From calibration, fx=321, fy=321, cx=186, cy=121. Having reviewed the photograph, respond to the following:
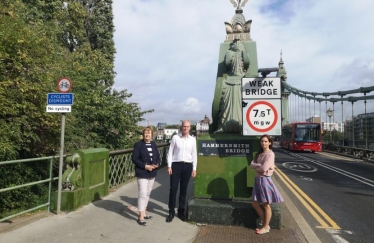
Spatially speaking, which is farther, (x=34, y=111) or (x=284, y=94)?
(x=284, y=94)

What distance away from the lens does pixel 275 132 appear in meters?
5.14

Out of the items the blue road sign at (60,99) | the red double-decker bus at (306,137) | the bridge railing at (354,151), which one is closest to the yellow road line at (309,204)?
the blue road sign at (60,99)

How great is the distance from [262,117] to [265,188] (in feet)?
3.82

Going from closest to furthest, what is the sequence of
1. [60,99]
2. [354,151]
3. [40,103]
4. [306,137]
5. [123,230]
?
[123,230] < [60,99] < [40,103] < [354,151] < [306,137]

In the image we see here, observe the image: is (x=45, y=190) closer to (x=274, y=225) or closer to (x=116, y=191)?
(x=116, y=191)

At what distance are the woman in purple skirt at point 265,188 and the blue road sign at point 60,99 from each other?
127 inches

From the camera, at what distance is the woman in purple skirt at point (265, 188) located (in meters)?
4.72

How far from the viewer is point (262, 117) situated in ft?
17.1

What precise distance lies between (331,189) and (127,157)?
6086 mm

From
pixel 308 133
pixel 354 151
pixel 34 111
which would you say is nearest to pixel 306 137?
pixel 308 133

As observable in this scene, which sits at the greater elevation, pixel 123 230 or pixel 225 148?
pixel 225 148

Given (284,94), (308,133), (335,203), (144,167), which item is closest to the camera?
(144,167)

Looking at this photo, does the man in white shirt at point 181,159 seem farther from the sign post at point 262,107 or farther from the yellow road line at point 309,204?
the yellow road line at point 309,204

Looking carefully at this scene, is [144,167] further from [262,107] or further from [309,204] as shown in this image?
[309,204]
